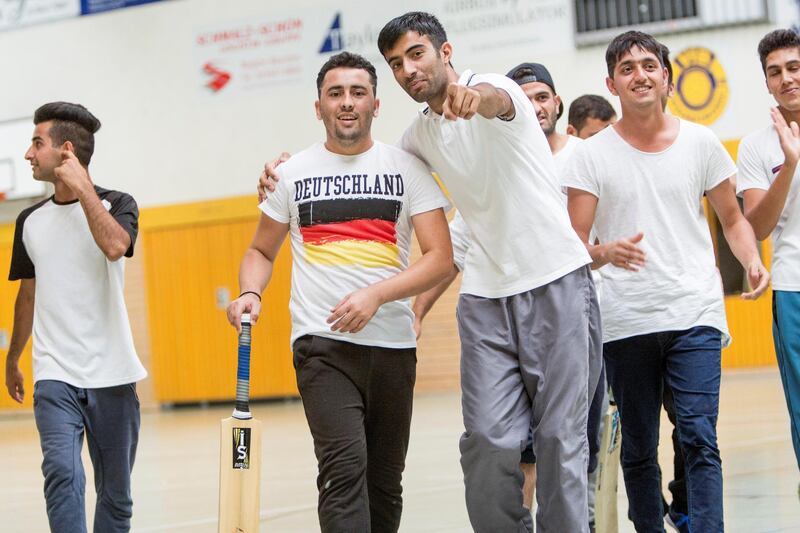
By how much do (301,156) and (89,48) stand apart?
52.3 ft

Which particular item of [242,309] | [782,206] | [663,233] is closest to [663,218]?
[663,233]

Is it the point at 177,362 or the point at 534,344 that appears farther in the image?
the point at 177,362

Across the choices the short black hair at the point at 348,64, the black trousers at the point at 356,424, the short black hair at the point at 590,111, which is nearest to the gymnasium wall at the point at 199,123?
the short black hair at the point at 590,111

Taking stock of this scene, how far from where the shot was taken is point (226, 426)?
403 centimetres

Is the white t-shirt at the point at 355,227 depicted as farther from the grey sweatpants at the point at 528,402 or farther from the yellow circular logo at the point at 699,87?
the yellow circular logo at the point at 699,87

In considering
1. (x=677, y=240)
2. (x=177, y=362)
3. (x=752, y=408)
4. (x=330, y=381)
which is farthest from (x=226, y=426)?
(x=177, y=362)

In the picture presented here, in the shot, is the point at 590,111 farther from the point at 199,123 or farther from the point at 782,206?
the point at 199,123

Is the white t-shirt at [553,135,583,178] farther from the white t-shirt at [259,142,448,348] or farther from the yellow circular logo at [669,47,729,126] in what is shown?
the yellow circular logo at [669,47,729,126]

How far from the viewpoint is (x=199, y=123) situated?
19.0 m

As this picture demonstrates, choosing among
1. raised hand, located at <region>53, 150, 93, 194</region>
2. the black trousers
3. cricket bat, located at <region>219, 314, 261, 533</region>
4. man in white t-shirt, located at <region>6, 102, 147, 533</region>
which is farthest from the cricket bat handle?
raised hand, located at <region>53, 150, 93, 194</region>

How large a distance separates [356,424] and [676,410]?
128 cm

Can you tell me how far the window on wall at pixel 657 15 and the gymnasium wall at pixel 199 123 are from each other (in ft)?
5.46

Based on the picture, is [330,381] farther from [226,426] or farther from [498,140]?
[498,140]

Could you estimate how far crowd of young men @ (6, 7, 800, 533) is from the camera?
410 centimetres
